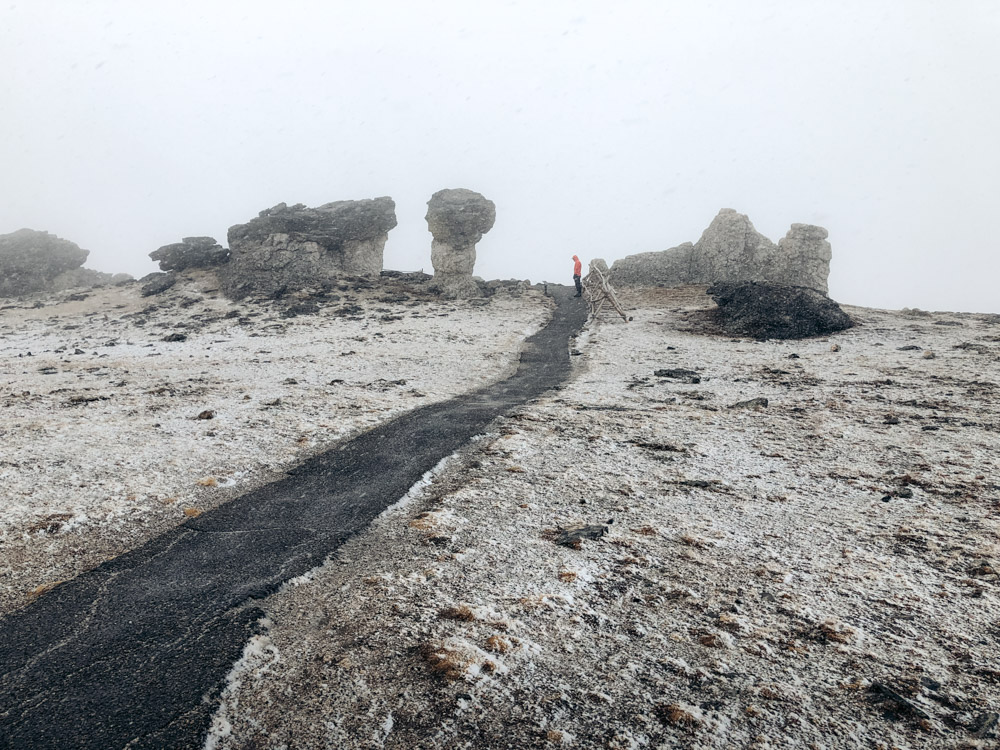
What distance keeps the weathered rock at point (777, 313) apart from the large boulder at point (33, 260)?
36967 mm

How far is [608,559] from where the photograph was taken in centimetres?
371

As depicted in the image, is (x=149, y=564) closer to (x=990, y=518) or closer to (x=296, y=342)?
(x=990, y=518)

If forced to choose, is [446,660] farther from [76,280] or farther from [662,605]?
[76,280]

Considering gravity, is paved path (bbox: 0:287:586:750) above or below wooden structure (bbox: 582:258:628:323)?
below

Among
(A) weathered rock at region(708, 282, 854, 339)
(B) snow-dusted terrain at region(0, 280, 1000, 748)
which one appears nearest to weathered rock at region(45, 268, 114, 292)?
(B) snow-dusted terrain at region(0, 280, 1000, 748)

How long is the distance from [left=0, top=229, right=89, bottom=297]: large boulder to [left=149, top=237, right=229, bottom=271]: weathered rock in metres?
8.78

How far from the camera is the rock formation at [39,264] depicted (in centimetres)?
3123

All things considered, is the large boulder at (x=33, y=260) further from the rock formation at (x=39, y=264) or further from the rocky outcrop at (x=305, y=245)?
the rocky outcrop at (x=305, y=245)

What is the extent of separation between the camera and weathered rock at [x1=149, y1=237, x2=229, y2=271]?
1134 inches

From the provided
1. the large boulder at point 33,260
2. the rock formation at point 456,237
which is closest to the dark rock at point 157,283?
the large boulder at point 33,260

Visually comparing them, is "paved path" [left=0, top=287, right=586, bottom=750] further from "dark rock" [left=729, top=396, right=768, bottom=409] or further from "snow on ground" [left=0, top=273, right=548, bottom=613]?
"dark rock" [left=729, top=396, right=768, bottom=409]

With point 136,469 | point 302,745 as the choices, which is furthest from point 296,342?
point 302,745

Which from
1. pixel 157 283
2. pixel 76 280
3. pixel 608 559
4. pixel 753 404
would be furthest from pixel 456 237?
pixel 76 280

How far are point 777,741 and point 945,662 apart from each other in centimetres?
113
